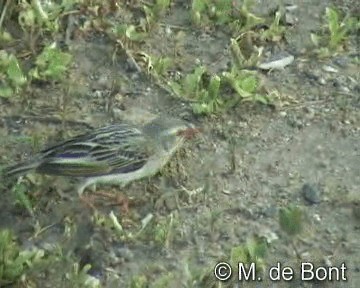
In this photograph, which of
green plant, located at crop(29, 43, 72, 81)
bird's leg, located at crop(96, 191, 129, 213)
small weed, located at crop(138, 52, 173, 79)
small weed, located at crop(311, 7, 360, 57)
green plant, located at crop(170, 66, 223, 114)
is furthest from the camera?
small weed, located at crop(311, 7, 360, 57)

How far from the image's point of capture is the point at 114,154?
716cm

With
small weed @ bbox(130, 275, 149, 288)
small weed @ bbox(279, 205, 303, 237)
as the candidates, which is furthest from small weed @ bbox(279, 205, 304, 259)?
small weed @ bbox(130, 275, 149, 288)

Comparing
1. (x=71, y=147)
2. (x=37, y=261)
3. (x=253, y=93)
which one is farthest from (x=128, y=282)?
(x=253, y=93)

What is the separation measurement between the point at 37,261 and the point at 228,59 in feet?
8.00

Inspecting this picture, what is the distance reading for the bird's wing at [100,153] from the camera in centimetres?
700

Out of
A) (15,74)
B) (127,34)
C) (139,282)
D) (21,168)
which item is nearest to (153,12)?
(127,34)

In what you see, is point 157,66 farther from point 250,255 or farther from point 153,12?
point 250,255

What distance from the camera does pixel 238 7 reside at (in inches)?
339

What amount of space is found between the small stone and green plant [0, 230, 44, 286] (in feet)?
5.46

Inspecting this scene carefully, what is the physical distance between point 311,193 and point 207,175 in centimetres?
66

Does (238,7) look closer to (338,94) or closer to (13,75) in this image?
(338,94)

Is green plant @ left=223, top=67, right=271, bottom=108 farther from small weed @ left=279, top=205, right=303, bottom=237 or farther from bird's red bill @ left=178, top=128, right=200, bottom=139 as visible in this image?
small weed @ left=279, top=205, right=303, bottom=237

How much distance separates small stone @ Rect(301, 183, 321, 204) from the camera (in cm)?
716

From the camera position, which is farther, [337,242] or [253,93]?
[253,93]
